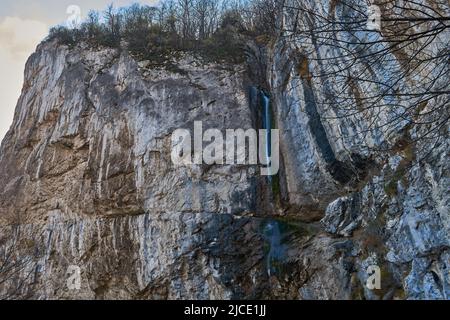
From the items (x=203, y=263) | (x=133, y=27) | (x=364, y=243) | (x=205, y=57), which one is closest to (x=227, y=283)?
(x=203, y=263)

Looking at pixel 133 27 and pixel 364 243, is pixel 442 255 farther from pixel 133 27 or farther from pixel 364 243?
pixel 133 27

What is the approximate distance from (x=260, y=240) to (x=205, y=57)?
21.3ft

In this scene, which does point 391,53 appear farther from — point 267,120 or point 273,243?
point 267,120

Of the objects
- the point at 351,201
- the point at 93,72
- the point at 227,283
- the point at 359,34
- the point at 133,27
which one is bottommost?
the point at 227,283

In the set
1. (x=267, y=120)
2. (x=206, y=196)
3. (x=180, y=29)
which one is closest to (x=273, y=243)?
(x=206, y=196)

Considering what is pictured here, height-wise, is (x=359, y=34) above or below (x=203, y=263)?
above

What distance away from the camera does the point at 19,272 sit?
13.2 meters

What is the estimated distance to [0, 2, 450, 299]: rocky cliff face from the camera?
364 inches

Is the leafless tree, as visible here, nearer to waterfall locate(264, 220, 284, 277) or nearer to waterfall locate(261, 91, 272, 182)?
waterfall locate(261, 91, 272, 182)

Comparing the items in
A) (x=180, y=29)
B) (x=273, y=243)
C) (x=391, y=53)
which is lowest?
(x=273, y=243)

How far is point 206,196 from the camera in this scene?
40.2ft

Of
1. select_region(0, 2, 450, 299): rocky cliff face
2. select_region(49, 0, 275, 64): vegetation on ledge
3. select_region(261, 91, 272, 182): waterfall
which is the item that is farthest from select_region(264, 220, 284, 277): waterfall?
select_region(49, 0, 275, 64): vegetation on ledge

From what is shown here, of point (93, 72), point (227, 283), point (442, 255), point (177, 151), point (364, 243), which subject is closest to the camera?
point (442, 255)

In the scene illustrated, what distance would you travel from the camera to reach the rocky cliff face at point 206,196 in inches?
364
